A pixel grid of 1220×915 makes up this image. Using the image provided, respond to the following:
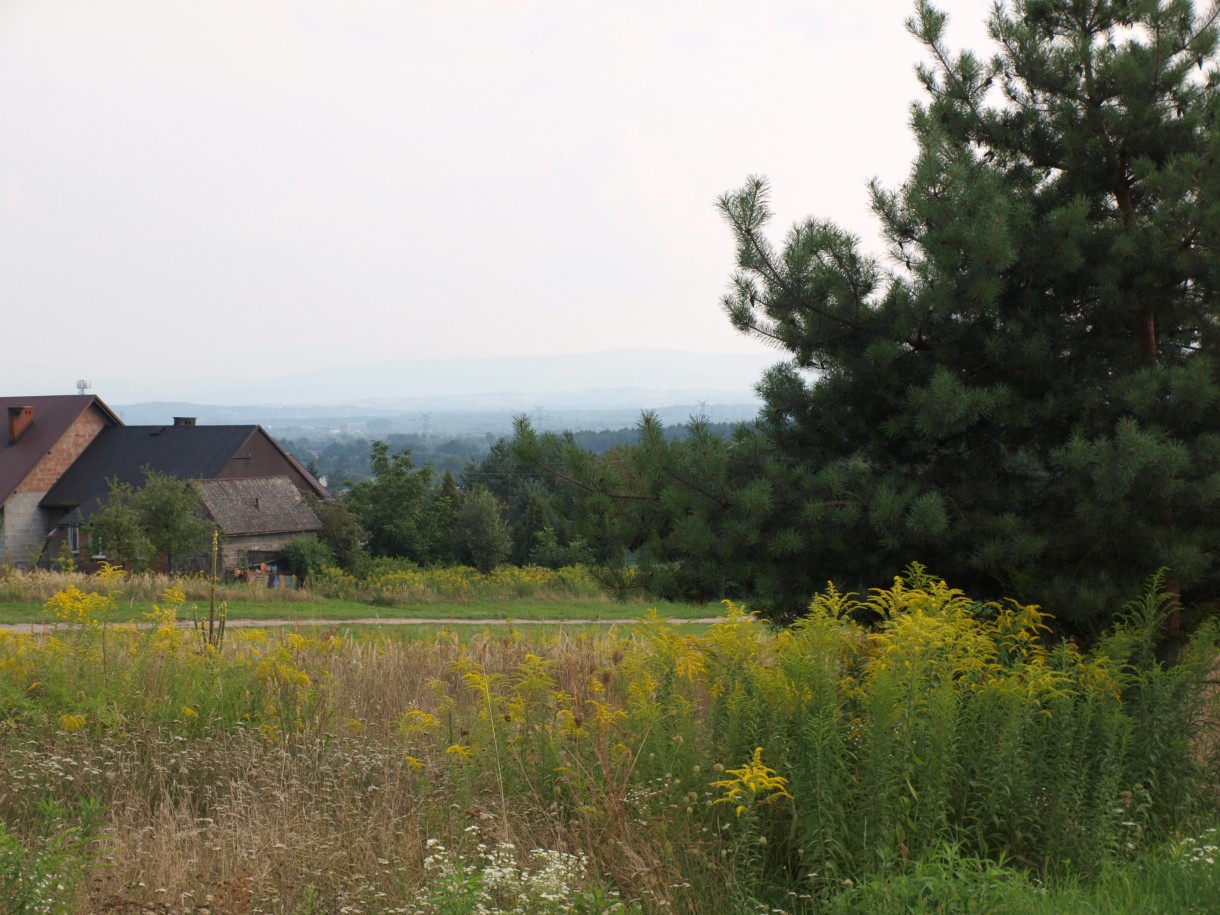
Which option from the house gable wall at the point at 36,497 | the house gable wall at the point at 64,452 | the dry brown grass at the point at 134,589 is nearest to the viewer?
the dry brown grass at the point at 134,589

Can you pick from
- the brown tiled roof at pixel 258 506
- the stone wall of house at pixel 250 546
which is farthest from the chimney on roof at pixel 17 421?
the stone wall of house at pixel 250 546

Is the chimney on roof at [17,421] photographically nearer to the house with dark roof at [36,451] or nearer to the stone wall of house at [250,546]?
the house with dark roof at [36,451]

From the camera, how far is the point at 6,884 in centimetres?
411

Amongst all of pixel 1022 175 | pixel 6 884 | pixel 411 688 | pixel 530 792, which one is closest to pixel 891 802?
pixel 530 792

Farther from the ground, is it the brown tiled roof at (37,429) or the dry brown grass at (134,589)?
the brown tiled roof at (37,429)

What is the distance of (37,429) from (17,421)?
959mm

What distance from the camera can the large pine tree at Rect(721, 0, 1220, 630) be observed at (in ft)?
21.8

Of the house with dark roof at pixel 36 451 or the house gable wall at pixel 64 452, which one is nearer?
the house with dark roof at pixel 36 451

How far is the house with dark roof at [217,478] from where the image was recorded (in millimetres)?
44469

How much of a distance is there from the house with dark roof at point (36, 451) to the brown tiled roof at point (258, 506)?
31.4 ft

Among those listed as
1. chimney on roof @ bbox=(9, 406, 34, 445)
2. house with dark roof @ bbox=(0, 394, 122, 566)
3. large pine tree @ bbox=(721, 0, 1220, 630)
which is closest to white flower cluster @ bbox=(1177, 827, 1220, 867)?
large pine tree @ bbox=(721, 0, 1220, 630)

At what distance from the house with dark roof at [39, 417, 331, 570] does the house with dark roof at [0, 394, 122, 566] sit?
1.42 ft

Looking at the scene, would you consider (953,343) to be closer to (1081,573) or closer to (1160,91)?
(1081,573)

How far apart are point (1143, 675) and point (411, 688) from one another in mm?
5034
